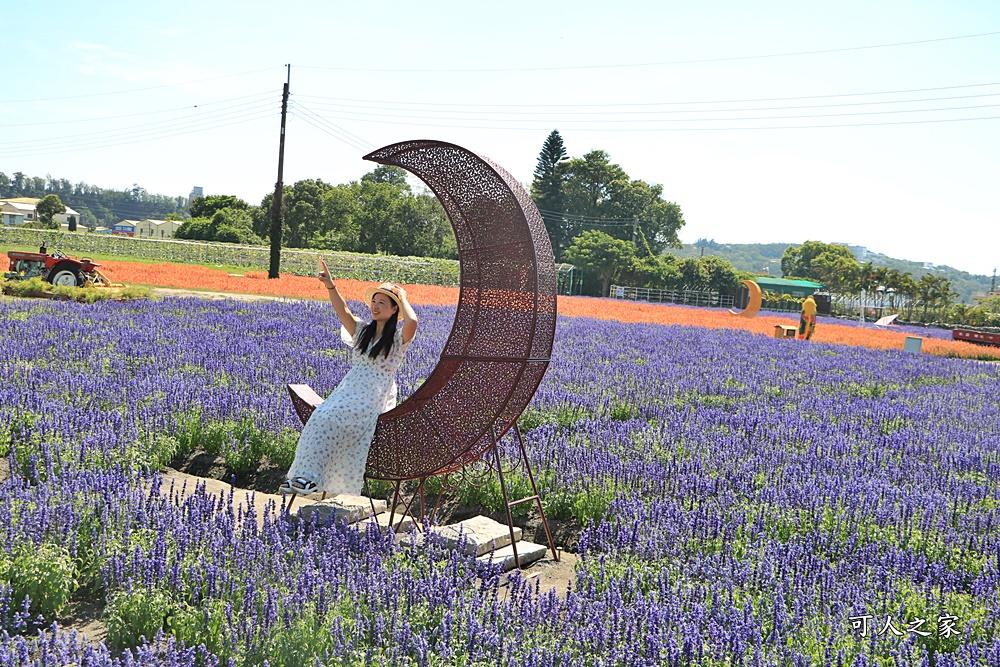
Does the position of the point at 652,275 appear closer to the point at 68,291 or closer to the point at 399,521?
the point at 68,291

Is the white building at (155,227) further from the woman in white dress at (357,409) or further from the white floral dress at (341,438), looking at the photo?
the white floral dress at (341,438)

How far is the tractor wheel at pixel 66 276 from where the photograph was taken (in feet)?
57.9

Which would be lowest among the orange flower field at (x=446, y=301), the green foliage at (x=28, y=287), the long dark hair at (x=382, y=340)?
the green foliage at (x=28, y=287)

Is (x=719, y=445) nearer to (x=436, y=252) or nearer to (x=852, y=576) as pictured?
(x=852, y=576)

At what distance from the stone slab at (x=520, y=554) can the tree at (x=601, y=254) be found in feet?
157

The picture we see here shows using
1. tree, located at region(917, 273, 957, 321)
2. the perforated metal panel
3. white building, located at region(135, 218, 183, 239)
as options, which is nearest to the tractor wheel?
the perforated metal panel

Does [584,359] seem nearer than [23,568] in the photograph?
No

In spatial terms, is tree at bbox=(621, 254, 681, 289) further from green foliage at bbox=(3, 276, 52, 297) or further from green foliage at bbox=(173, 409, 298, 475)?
green foliage at bbox=(173, 409, 298, 475)

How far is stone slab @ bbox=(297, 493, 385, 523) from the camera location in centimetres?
445

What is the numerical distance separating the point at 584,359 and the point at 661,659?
27.1 ft

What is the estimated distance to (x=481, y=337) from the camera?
460cm

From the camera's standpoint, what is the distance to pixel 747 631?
2.98 metres

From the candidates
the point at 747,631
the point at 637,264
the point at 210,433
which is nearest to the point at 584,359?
the point at 210,433

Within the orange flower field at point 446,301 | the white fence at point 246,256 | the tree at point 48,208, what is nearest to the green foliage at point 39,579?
the orange flower field at point 446,301
